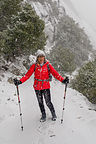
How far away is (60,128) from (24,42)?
804cm

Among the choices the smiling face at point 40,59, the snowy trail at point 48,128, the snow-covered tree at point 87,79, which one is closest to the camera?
the snowy trail at point 48,128

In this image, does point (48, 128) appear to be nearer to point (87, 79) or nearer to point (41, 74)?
point (41, 74)

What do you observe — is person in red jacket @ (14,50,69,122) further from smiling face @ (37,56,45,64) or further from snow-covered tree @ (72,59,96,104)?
snow-covered tree @ (72,59,96,104)

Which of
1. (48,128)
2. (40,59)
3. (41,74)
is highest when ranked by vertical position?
(40,59)

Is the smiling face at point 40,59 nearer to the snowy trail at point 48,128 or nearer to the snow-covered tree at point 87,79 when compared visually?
the snowy trail at point 48,128

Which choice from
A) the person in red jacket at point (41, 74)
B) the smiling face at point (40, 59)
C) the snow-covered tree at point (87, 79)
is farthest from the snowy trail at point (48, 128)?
the snow-covered tree at point (87, 79)

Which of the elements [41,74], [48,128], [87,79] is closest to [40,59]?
[41,74]

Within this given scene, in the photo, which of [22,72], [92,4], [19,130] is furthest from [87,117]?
[92,4]

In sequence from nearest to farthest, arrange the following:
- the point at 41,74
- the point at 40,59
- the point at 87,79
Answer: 1. the point at 40,59
2. the point at 41,74
3. the point at 87,79

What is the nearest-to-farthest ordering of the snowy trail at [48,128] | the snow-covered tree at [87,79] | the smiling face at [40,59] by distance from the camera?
the snowy trail at [48,128]
the smiling face at [40,59]
the snow-covered tree at [87,79]

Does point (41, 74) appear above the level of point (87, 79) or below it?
below

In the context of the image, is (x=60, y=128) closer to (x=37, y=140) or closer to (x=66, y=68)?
(x=37, y=140)

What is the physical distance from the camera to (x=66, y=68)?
1208 inches

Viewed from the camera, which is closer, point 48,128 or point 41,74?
point 41,74
